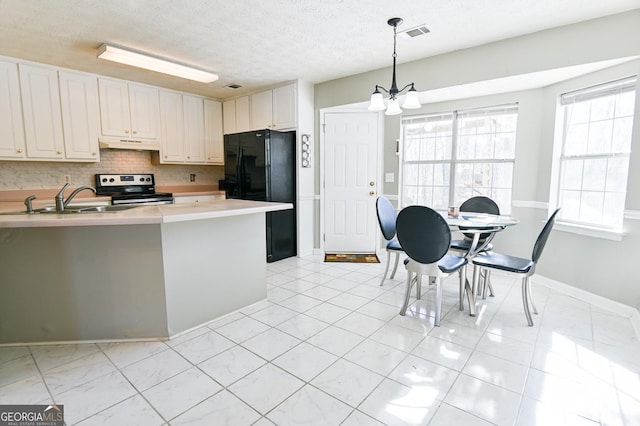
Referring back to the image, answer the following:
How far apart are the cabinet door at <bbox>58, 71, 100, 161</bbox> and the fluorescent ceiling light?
3.37 ft

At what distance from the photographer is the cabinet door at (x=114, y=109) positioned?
13.3 feet

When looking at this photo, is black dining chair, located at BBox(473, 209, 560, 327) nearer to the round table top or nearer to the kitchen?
the round table top

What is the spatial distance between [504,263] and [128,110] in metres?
4.80

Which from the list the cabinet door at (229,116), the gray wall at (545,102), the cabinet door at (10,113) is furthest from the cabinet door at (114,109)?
the gray wall at (545,102)

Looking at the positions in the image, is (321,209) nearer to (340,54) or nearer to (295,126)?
(295,126)

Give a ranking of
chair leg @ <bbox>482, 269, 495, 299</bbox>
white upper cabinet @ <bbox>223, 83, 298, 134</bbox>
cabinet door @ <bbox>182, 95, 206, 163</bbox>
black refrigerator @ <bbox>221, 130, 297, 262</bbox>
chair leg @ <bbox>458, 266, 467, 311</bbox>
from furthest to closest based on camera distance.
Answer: cabinet door @ <bbox>182, 95, 206, 163</bbox>
white upper cabinet @ <bbox>223, 83, 298, 134</bbox>
black refrigerator @ <bbox>221, 130, 297, 262</bbox>
chair leg @ <bbox>482, 269, 495, 299</bbox>
chair leg @ <bbox>458, 266, 467, 311</bbox>

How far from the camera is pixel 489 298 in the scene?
3059 mm

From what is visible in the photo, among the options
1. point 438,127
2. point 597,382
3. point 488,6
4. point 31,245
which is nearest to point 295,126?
point 438,127

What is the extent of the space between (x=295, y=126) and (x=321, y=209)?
49.1 inches

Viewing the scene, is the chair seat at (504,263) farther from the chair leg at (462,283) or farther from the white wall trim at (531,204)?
the white wall trim at (531,204)

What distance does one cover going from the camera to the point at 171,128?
4.70 meters

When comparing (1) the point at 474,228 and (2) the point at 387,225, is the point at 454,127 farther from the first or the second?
(1) the point at 474,228

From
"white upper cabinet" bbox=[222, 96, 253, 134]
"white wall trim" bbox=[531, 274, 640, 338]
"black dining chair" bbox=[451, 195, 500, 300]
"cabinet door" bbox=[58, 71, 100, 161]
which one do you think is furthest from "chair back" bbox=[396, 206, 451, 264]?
"cabinet door" bbox=[58, 71, 100, 161]

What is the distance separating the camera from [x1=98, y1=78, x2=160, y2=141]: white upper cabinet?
4062 millimetres
